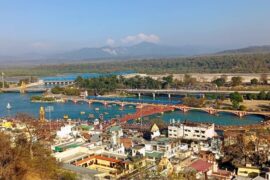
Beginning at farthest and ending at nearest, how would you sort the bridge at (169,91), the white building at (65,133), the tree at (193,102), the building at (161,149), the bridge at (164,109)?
1. the bridge at (169,91)
2. the tree at (193,102)
3. the bridge at (164,109)
4. the white building at (65,133)
5. the building at (161,149)

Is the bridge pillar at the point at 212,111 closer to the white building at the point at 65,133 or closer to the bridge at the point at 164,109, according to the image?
the bridge at the point at 164,109

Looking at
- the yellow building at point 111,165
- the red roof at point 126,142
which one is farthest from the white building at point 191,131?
the yellow building at point 111,165

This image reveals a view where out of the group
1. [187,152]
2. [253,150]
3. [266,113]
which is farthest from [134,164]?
[266,113]

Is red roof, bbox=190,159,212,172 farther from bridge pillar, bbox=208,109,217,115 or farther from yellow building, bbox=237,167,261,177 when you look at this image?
bridge pillar, bbox=208,109,217,115

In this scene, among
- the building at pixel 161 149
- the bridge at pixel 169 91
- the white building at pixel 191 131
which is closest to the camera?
the building at pixel 161 149

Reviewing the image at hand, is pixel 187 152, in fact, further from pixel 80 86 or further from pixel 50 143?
pixel 80 86

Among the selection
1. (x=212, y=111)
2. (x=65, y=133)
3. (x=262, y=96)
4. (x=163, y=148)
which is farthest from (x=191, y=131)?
(x=262, y=96)
